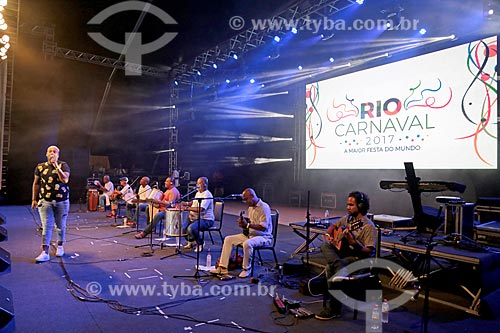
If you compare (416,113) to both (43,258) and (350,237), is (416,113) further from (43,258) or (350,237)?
(43,258)

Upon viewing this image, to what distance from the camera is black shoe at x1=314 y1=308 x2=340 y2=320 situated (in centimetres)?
321

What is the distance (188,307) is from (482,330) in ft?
8.55

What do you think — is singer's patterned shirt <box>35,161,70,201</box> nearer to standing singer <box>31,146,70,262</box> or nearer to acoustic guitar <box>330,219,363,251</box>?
standing singer <box>31,146,70,262</box>

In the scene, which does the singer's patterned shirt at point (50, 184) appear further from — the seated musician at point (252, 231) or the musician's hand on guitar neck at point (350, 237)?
the musician's hand on guitar neck at point (350, 237)

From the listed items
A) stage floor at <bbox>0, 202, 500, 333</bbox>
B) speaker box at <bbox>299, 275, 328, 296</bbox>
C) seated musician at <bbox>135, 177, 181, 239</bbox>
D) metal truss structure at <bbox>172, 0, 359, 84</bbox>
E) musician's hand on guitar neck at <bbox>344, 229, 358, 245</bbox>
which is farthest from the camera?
metal truss structure at <bbox>172, 0, 359, 84</bbox>

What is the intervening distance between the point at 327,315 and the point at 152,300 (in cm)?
176

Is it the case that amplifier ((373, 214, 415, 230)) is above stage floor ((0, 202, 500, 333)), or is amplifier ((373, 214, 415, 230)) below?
above

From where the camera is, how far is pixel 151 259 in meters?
5.32

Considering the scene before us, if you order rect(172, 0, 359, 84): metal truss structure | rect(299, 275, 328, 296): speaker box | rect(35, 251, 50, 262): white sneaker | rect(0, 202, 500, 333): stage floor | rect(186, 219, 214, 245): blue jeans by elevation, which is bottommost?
rect(0, 202, 500, 333): stage floor

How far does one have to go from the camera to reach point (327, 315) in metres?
3.22

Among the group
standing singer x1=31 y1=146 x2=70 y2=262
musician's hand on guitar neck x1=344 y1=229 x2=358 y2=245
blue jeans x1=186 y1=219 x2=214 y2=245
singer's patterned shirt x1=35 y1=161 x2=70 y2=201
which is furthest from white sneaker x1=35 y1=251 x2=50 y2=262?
musician's hand on guitar neck x1=344 y1=229 x2=358 y2=245

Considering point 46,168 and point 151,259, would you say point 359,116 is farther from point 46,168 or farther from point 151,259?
point 46,168

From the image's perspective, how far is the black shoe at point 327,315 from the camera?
321 centimetres

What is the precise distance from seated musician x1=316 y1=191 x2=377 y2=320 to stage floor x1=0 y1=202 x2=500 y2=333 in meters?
0.18
